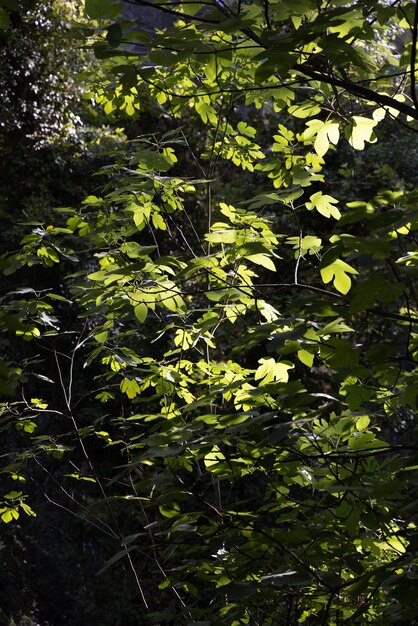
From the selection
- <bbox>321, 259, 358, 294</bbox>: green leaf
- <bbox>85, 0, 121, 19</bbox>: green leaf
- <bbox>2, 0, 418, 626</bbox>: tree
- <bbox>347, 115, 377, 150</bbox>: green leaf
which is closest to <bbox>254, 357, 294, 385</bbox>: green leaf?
<bbox>2, 0, 418, 626</bbox>: tree

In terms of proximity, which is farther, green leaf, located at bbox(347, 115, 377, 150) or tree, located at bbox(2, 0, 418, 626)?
green leaf, located at bbox(347, 115, 377, 150)

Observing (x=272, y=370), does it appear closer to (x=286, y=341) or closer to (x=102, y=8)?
(x=286, y=341)

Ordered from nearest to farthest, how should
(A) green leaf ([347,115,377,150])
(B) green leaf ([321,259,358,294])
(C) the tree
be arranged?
1. (C) the tree
2. (B) green leaf ([321,259,358,294])
3. (A) green leaf ([347,115,377,150])

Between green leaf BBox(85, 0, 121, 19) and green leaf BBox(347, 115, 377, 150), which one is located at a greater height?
green leaf BBox(85, 0, 121, 19)

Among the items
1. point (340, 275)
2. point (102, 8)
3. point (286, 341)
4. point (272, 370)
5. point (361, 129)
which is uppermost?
point (102, 8)

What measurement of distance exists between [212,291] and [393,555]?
998mm

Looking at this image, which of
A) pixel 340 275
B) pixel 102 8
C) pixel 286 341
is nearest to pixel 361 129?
pixel 340 275

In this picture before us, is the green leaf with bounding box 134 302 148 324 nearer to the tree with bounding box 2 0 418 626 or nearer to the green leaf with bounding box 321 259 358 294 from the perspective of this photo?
the tree with bounding box 2 0 418 626

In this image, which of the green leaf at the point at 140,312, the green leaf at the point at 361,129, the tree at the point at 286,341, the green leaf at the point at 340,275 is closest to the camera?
the tree at the point at 286,341

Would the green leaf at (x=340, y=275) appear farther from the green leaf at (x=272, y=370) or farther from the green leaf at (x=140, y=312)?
the green leaf at (x=140, y=312)

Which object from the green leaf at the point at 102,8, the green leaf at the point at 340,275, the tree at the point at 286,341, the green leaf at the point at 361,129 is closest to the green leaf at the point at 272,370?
the tree at the point at 286,341

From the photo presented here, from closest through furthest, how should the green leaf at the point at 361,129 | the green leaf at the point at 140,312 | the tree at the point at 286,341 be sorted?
1. the tree at the point at 286,341
2. the green leaf at the point at 361,129
3. the green leaf at the point at 140,312

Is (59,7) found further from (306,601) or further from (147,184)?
(306,601)

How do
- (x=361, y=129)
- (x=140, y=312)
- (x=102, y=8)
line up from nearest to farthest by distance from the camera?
(x=102, y=8), (x=361, y=129), (x=140, y=312)
